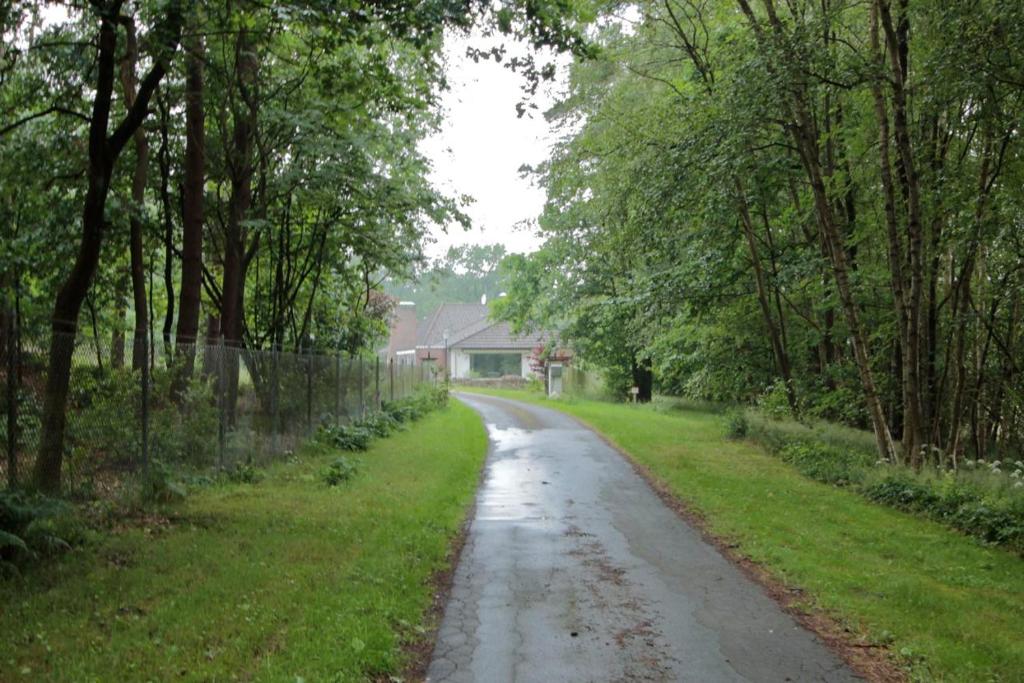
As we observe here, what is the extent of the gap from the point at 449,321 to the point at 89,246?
224 ft

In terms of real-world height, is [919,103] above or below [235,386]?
above

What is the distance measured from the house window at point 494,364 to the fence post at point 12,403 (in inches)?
2256

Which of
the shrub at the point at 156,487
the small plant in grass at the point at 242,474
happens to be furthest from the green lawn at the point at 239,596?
the small plant in grass at the point at 242,474

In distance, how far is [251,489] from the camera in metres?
11.2

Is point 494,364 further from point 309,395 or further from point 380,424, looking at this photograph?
point 309,395

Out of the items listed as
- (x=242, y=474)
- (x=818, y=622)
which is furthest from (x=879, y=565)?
(x=242, y=474)

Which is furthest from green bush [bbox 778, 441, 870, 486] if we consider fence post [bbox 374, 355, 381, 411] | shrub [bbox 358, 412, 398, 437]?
fence post [bbox 374, 355, 381, 411]

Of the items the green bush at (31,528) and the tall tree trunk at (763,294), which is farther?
the tall tree trunk at (763,294)

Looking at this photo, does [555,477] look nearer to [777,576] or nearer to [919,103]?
[777,576]

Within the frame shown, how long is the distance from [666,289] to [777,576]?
12413mm

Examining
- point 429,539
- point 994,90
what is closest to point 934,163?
point 994,90

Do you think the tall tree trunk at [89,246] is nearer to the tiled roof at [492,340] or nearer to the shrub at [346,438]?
the shrub at [346,438]

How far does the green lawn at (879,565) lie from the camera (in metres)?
5.88

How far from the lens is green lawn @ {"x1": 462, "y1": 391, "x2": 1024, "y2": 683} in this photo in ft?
19.3
